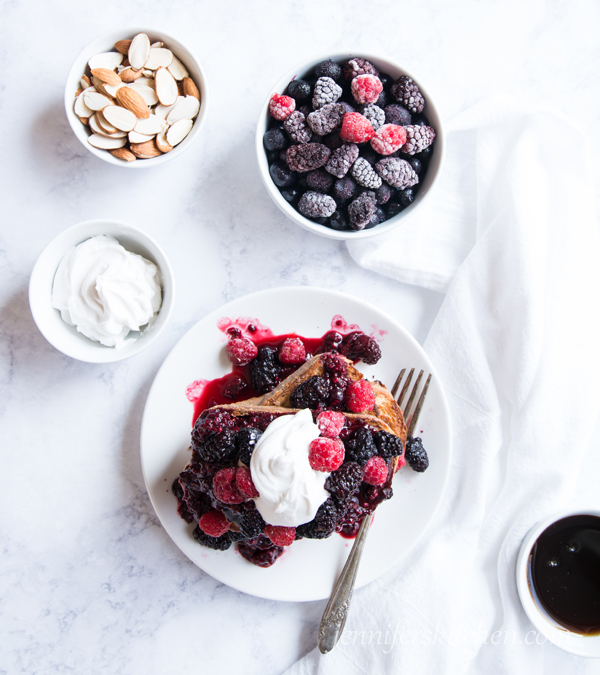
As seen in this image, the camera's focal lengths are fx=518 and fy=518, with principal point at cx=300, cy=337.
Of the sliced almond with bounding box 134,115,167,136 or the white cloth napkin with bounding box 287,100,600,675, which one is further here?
the white cloth napkin with bounding box 287,100,600,675

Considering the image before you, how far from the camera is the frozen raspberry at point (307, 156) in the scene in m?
1.96

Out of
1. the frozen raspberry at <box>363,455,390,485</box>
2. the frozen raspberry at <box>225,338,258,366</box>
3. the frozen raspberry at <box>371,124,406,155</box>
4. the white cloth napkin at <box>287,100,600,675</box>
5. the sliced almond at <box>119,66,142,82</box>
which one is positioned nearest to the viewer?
the frozen raspberry at <box>363,455,390,485</box>

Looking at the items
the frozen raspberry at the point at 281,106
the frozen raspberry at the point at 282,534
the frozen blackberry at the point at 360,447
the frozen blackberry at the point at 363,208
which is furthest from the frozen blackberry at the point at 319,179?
the frozen raspberry at the point at 282,534

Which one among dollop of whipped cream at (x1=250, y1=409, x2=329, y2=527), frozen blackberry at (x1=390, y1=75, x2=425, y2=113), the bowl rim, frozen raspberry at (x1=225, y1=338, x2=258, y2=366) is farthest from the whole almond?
the bowl rim

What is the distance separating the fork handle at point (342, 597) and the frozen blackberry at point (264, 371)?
0.69 meters

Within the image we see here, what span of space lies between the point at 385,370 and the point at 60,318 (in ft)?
4.51

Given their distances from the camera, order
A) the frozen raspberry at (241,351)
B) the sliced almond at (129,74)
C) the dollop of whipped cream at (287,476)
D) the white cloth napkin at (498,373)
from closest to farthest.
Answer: the dollop of whipped cream at (287,476) < the sliced almond at (129,74) < the frozen raspberry at (241,351) < the white cloth napkin at (498,373)

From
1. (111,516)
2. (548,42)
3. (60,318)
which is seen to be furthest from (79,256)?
(548,42)

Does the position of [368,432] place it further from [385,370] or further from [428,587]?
[428,587]

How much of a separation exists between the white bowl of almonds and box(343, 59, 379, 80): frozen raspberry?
0.57 metres

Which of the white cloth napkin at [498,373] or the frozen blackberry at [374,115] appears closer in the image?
the frozen blackberry at [374,115]

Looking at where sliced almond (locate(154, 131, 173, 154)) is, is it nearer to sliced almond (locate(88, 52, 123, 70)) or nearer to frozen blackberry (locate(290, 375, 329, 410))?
sliced almond (locate(88, 52, 123, 70))

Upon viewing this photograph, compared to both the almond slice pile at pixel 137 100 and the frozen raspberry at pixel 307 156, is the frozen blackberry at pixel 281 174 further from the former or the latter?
the almond slice pile at pixel 137 100

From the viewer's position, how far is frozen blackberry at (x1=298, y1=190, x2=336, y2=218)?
2.02 metres
